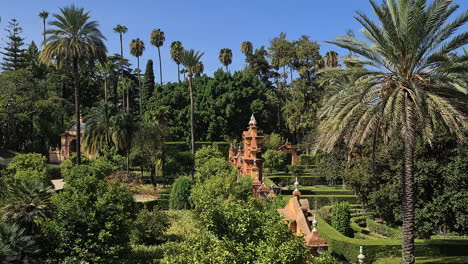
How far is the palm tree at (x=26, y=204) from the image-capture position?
1244 cm

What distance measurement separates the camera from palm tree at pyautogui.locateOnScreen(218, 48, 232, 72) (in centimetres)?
7312

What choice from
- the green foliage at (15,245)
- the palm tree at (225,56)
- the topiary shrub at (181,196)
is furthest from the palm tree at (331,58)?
the green foliage at (15,245)

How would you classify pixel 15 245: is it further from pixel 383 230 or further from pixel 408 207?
pixel 383 230

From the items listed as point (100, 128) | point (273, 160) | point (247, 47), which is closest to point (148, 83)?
point (247, 47)

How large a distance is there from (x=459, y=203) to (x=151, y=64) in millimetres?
60639

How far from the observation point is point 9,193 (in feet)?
43.1

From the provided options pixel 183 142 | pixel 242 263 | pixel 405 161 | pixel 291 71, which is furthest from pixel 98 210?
pixel 291 71

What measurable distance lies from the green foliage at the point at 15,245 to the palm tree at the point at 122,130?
25.8m

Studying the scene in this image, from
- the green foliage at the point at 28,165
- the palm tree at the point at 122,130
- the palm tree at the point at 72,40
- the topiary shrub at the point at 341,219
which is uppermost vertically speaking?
the palm tree at the point at 72,40

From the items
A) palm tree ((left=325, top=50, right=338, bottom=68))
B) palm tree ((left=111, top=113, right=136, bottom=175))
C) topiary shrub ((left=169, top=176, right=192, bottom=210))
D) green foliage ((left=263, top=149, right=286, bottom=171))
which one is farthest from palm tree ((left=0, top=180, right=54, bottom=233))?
palm tree ((left=325, top=50, right=338, bottom=68))

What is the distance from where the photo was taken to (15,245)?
10750 millimetres

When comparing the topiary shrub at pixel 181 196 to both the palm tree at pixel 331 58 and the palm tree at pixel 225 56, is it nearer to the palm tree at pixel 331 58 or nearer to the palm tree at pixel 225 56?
the palm tree at pixel 331 58

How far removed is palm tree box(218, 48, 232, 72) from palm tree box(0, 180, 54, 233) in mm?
61863

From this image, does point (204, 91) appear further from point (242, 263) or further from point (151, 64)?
point (242, 263)
